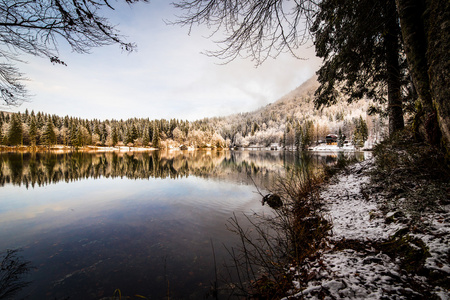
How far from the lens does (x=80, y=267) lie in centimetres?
427

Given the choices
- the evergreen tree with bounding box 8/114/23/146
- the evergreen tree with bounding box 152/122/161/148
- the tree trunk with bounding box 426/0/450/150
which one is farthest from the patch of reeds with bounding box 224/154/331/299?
the evergreen tree with bounding box 152/122/161/148

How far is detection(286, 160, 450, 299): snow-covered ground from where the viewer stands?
5.83 feet

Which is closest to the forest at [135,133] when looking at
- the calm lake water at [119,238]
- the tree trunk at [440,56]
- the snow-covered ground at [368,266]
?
the calm lake water at [119,238]

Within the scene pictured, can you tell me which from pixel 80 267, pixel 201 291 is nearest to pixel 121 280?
pixel 80 267

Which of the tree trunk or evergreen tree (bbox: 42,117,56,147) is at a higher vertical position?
evergreen tree (bbox: 42,117,56,147)

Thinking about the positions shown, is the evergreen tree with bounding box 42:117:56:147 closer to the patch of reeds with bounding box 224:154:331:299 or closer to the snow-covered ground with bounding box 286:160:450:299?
the patch of reeds with bounding box 224:154:331:299

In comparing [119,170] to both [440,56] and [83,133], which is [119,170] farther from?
[83,133]

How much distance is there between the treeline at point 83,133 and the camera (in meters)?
54.1

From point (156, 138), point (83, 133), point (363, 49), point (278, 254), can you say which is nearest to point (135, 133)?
point (156, 138)

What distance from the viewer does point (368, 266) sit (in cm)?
219

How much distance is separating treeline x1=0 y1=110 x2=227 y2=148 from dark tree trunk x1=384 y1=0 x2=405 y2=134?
7534 cm

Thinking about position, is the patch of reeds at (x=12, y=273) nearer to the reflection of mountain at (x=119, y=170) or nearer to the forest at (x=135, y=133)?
the reflection of mountain at (x=119, y=170)

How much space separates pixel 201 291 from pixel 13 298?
3.50m

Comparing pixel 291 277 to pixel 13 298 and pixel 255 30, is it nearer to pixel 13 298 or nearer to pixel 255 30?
pixel 255 30
